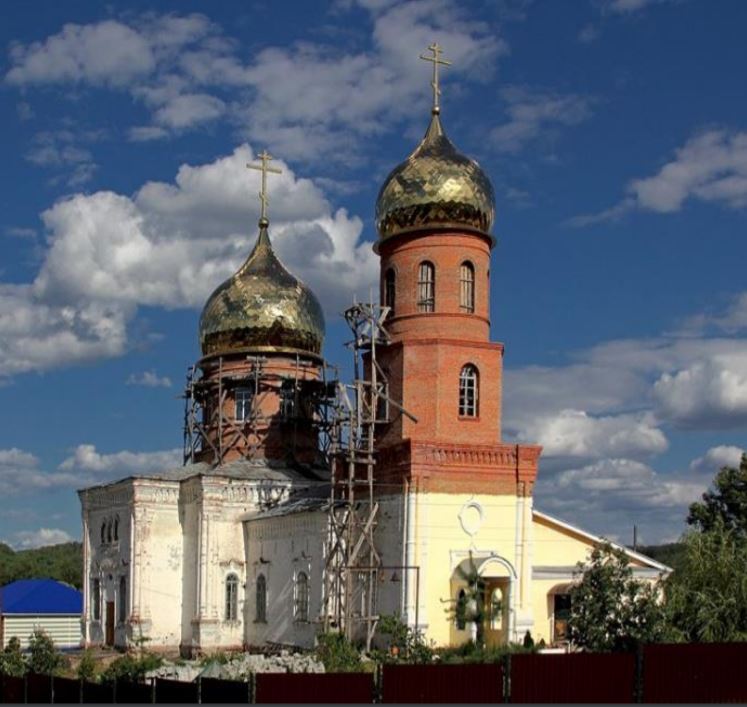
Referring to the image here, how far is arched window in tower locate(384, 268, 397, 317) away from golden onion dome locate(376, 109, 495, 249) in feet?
2.97

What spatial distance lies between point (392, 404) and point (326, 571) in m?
4.28

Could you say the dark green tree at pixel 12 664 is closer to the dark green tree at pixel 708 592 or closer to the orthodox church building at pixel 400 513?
the orthodox church building at pixel 400 513

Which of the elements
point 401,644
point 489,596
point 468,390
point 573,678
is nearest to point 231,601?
point 489,596

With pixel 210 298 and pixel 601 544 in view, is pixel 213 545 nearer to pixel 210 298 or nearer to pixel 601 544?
pixel 210 298

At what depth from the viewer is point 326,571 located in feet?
103

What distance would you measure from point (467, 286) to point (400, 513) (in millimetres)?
5764

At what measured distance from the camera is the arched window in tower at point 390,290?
32.1 meters

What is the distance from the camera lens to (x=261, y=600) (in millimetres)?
36062

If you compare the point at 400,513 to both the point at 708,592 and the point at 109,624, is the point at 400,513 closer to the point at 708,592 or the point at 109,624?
the point at 708,592

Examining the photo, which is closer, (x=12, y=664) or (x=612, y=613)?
(x=612, y=613)

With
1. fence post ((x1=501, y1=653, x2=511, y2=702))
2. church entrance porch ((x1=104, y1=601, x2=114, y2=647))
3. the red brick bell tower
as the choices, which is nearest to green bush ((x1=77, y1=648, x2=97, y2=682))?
church entrance porch ((x1=104, y1=601, x2=114, y2=647))

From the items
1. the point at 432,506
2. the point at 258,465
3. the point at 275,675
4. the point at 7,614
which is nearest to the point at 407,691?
the point at 275,675

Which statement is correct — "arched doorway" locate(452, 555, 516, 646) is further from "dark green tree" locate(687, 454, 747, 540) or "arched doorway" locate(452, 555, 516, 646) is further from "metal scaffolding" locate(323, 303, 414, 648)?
"dark green tree" locate(687, 454, 747, 540)

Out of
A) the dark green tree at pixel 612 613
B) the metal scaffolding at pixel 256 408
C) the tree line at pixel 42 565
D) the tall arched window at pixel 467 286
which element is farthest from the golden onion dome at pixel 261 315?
the tree line at pixel 42 565
